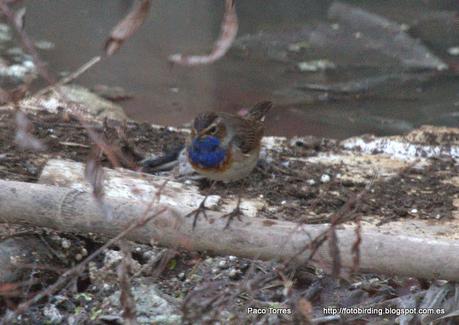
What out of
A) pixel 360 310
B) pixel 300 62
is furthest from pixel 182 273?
pixel 300 62

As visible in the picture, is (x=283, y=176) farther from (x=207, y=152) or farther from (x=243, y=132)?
(x=207, y=152)

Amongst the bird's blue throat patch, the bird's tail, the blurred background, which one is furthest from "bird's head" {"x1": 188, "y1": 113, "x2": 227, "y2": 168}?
the blurred background

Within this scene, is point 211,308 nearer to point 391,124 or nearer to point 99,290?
point 99,290

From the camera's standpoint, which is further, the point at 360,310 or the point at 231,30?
the point at 360,310

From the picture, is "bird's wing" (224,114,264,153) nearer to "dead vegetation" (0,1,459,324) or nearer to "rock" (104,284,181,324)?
"dead vegetation" (0,1,459,324)

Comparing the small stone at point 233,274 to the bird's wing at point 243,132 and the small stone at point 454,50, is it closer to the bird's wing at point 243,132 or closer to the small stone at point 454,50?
the bird's wing at point 243,132

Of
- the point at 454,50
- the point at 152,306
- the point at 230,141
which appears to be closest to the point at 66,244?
the point at 152,306
